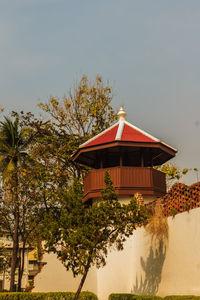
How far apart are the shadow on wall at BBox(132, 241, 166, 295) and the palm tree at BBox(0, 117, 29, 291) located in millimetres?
8660

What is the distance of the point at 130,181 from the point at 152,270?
4619 mm

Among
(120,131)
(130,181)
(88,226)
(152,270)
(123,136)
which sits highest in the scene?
(120,131)

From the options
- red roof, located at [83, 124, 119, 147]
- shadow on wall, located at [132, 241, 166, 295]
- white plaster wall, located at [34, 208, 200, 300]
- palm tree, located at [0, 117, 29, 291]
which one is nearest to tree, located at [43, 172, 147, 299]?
white plaster wall, located at [34, 208, 200, 300]

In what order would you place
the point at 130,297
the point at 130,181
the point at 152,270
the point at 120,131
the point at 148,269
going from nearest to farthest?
the point at 152,270 < the point at 130,297 < the point at 148,269 < the point at 130,181 < the point at 120,131

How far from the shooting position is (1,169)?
23.5 meters

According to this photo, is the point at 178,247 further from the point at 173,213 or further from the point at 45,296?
the point at 45,296

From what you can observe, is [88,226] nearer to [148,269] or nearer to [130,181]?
[148,269]

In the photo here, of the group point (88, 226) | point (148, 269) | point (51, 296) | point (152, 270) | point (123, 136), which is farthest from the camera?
point (123, 136)

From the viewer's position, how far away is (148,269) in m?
15.8

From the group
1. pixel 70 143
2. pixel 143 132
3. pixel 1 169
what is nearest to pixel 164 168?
pixel 70 143

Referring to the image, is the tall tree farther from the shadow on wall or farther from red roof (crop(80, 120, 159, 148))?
the shadow on wall

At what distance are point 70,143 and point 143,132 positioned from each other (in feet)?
20.5

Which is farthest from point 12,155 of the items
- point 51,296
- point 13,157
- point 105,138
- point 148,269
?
point 148,269

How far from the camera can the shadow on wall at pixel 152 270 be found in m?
14.7
